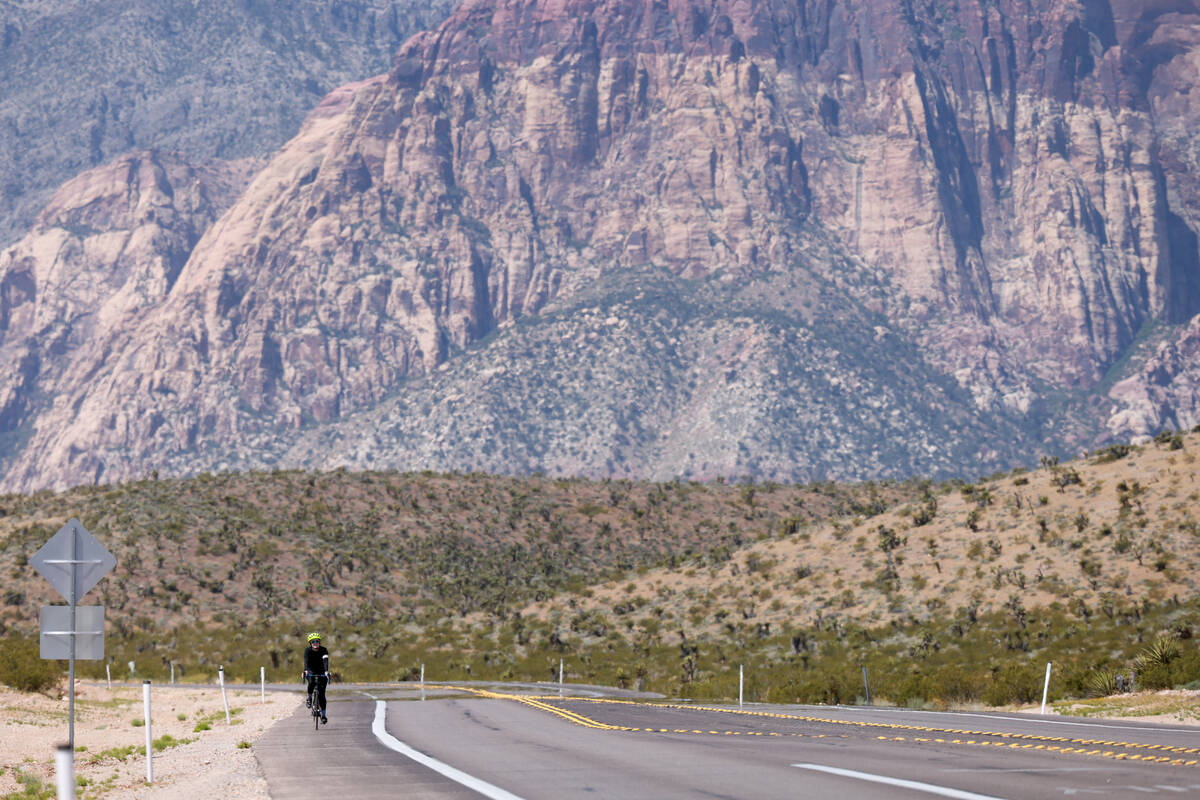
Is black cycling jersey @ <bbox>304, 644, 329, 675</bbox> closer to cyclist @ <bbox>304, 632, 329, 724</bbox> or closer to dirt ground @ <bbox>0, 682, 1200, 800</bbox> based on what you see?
cyclist @ <bbox>304, 632, 329, 724</bbox>

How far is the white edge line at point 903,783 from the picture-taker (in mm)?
15477

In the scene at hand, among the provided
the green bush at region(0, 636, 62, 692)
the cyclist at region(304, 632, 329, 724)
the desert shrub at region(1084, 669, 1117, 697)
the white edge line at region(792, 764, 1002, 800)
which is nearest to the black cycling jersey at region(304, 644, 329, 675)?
the cyclist at region(304, 632, 329, 724)

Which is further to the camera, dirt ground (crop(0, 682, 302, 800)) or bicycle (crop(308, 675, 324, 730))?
bicycle (crop(308, 675, 324, 730))

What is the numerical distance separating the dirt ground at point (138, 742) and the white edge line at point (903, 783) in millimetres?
7089

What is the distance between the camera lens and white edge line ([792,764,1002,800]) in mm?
15477

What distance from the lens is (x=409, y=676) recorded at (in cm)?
6838

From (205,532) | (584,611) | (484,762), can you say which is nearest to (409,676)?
(584,611)

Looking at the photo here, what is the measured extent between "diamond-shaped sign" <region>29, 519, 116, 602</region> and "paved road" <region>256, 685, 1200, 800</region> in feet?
13.1

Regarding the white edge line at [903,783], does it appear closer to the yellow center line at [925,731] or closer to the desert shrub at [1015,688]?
the yellow center line at [925,731]

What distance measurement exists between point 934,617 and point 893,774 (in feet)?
143

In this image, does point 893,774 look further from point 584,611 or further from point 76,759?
point 584,611

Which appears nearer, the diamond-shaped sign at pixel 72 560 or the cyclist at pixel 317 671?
the diamond-shaped sign at pixel 72 560

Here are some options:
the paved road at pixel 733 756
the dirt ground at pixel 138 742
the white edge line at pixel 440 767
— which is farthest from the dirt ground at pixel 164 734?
the white edge line at pixel 440 767

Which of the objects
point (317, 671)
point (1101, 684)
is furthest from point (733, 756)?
point (1101, 684)
